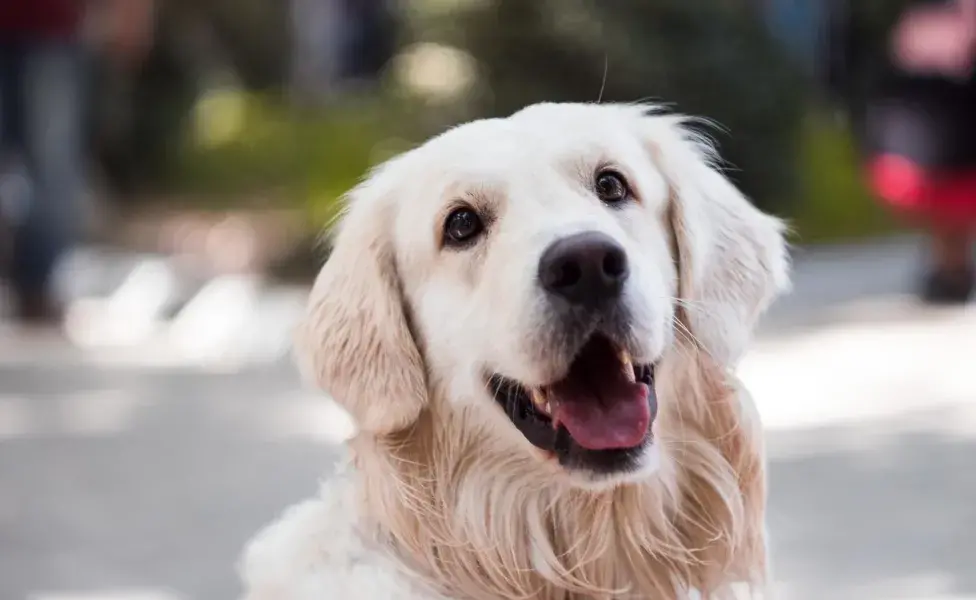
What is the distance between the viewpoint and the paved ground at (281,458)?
4.50 meters

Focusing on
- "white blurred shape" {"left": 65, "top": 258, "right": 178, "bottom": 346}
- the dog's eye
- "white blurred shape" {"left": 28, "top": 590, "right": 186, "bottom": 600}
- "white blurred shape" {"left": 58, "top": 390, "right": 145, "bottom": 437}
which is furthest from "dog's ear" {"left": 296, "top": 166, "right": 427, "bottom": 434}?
"white blurred shape" {"left": 65, "top": 258, "right": 178, "bottom": 346}

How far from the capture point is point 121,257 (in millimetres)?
11312

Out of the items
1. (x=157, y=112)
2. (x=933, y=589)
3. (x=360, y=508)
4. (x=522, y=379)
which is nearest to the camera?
(x=522, y=379)

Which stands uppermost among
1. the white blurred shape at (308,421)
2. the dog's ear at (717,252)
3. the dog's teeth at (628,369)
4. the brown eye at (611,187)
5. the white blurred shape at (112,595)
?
the brown eye at (611,187)

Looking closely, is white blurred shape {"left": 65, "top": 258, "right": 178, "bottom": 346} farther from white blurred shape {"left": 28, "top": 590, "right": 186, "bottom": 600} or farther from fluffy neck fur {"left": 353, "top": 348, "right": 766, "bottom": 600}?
fluffy neck fur {"left": 353, "top": 348, "right": 766, "bottom": 600}

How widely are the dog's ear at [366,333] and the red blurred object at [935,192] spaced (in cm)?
564

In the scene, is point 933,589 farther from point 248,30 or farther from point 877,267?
point 248,30

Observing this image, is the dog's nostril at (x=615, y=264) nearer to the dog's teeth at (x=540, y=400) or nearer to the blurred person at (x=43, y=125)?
the dog's teeth at (x=540, y=400)

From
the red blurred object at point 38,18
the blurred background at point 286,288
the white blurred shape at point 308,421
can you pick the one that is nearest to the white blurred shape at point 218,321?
the blurred background at point 286,288

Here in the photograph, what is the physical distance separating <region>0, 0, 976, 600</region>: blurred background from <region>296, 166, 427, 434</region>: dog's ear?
37 centimetres

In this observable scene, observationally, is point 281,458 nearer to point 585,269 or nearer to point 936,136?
point 585,269

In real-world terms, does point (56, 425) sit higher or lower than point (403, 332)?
lower

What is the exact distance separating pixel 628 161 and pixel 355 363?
707 millimetres

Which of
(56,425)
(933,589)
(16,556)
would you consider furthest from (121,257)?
(933,589)
